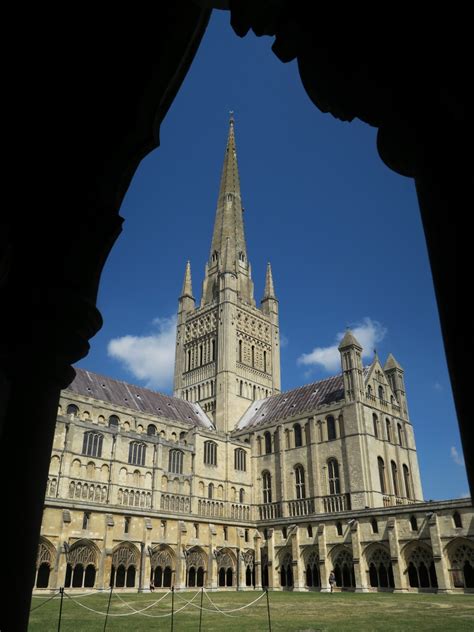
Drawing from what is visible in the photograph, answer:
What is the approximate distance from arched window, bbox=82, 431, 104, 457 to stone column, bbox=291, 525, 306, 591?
16.7m

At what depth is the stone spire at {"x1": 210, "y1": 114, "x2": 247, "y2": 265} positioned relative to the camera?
6888cm

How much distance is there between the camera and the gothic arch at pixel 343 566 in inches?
1416

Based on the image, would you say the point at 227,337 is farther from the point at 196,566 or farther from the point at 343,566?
the point at 343,566

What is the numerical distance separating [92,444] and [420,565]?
2427 cm

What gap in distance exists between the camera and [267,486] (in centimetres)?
4759

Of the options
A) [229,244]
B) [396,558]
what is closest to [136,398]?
[229,244]

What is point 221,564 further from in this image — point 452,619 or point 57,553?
point 452,619

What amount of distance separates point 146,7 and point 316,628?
15.3 meters

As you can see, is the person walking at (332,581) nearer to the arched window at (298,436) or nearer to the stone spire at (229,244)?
the arched window at (298,436)

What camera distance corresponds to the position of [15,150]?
158 inches

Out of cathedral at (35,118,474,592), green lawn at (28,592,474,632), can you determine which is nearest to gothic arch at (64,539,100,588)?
cathedral at (35,118,474,592)

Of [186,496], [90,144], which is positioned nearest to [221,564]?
[186,496]

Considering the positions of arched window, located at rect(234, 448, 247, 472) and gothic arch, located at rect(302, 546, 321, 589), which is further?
arched window, located at rect(234, 448, 247, 472)

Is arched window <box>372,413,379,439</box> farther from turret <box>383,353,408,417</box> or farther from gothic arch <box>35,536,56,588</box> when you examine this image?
gothic arch <box>35,536,56,588</box>
